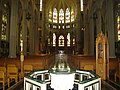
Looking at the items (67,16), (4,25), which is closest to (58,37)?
(67,16)

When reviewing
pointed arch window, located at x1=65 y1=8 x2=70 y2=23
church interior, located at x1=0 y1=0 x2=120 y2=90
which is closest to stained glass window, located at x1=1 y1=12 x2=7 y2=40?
church interior, located at x1=0 y1=0 x2=120 y2=90

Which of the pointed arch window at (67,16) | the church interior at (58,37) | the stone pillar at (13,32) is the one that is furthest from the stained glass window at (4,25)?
the pointed arch window at (67,16)

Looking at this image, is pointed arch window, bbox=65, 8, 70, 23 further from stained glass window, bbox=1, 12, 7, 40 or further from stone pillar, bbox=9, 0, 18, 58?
stone pillar, bbox=9, 0, 18, 58

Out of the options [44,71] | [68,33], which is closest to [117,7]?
[44,71]

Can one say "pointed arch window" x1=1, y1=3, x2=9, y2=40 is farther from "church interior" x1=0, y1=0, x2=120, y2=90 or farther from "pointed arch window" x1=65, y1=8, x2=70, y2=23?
"pointed arch window" x1=65, y1=8, x2=70, y2=23

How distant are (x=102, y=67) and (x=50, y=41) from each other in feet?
111

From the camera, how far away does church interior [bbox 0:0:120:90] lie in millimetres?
9867

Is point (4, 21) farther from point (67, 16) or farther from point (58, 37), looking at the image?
point (67, 16)

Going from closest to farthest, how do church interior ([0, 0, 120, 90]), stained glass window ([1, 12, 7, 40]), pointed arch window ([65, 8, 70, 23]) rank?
church interior ([0, 0, 120, 90]) < stained glass window ([1, 12, 7, 40]) < pointed arch window ([65, 8, 70, 23])

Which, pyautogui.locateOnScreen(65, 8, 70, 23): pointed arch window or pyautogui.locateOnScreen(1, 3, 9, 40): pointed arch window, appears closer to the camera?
pyautogui.locateOnScreen(1, 3, 9, 40): pointed arch window

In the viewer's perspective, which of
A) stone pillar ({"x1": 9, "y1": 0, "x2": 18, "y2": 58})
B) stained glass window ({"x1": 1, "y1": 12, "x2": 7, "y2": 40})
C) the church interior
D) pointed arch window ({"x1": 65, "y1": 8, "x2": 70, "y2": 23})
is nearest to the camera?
the church interior

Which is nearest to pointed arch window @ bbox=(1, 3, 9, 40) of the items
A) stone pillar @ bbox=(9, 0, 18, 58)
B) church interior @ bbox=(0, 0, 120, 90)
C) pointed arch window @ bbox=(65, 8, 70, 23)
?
church interior @ bbox=(0, 0, 120, 90)

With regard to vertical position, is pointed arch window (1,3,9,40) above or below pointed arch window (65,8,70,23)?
below

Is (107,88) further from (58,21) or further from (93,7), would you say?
(58,21)
